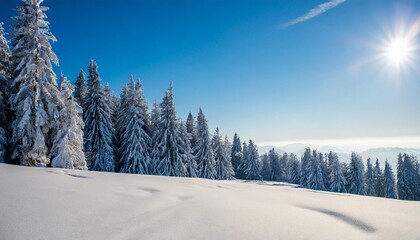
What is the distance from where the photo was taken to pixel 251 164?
6406 cm

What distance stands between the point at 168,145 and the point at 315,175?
4218 cm

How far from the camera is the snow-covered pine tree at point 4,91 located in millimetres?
15203

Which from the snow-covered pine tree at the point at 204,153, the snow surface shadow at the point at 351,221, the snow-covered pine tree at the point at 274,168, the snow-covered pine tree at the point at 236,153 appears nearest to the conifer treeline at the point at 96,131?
the snow-covered pine tree at the point at 204,153

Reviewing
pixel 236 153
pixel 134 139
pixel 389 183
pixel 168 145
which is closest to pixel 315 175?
pixel 236 153

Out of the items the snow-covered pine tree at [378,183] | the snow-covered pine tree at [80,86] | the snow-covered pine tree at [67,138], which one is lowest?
the snow-covered pine tree at [378,183]

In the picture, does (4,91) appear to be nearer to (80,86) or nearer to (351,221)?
(80,86)

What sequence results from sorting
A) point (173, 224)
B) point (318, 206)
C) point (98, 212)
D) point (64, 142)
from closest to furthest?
point (173, 224), point (98, 212), point (318, 206), point (64, 142)

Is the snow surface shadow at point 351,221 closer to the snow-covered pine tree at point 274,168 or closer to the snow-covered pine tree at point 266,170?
the snow-covered pine tree at point 274,168

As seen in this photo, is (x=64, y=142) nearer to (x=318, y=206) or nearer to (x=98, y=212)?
(x=98, y=212)

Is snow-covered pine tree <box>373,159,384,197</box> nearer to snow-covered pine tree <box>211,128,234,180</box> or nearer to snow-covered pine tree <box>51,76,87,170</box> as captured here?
snow-covered pine tree <box>211,128,234,180</box>

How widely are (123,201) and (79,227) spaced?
5.02 feet

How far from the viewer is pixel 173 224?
377 centimetres

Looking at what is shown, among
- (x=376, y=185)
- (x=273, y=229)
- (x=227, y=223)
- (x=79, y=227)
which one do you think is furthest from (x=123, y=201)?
(x=376, y=185)

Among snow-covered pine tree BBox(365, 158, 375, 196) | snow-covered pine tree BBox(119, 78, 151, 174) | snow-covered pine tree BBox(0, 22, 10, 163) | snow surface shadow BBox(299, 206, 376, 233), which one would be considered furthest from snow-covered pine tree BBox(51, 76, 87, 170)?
snow-covered pine tree BBox(365, 158, 375, 196)
